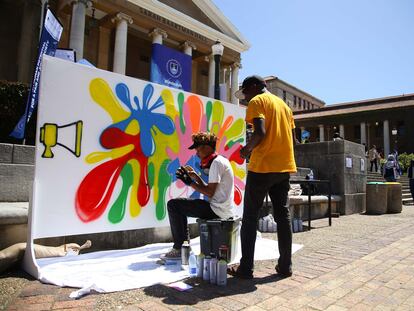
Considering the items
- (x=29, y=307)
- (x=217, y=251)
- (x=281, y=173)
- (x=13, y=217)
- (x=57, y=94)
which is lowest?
(x=29, y=307)

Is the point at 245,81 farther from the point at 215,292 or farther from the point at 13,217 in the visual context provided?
the point at 13,217

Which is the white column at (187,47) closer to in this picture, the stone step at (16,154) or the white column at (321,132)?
the stone step at (16,154)

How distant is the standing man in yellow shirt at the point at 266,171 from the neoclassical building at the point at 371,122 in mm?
37586

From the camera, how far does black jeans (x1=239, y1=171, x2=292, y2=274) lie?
343 cm

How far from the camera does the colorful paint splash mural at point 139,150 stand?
399 centimetres

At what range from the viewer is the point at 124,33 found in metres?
19.7

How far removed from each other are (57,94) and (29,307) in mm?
2119

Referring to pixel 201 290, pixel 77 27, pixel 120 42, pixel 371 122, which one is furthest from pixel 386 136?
pixel 201 290

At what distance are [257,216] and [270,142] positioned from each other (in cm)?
76

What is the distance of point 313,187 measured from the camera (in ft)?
30.3

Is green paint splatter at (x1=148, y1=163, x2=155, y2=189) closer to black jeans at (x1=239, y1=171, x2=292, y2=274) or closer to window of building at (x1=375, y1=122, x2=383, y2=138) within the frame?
black jeans at (x1=239, y1=171, x2=292, y2=274)

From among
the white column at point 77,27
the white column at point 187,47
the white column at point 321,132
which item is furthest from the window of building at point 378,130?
the white column at point 77,27

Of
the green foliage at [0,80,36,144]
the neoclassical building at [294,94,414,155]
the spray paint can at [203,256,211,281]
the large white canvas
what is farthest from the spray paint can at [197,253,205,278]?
the neoclassical building at [294,94,414,155]

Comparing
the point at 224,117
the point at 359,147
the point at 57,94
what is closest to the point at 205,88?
the point at 359,147
